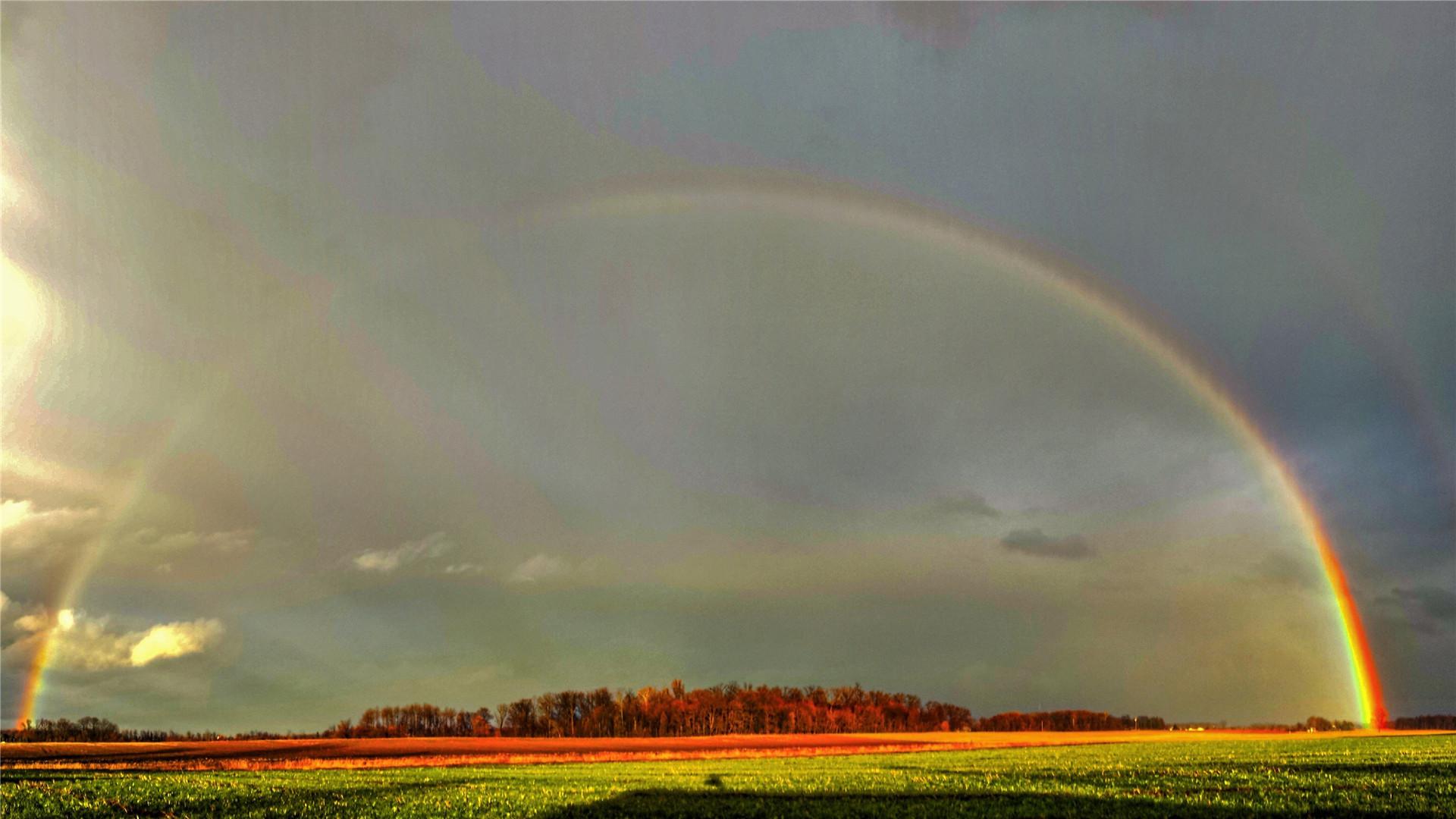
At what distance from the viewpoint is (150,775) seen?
55219mm

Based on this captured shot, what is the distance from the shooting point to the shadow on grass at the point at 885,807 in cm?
3291

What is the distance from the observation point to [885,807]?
37094 millimetres

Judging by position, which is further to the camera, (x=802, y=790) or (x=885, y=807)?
(x=802, y=790)

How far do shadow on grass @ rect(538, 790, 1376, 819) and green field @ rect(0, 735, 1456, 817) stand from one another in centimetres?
12

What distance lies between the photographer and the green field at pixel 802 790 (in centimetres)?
3506

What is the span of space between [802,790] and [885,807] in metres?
8.54

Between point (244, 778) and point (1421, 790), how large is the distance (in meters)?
58.3

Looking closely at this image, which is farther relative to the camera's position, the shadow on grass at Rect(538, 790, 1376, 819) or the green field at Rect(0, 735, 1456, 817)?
the green field at Rect(0, 735, 1456, 817)

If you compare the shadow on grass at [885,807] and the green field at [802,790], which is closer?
the shadow on grass at [885,807]

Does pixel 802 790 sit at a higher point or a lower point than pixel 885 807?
lower

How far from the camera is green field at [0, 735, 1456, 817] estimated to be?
35062mm

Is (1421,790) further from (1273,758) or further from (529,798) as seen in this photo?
(529,798)

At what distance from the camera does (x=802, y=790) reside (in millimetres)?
44844

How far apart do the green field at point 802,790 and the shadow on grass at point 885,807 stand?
0.41ft
